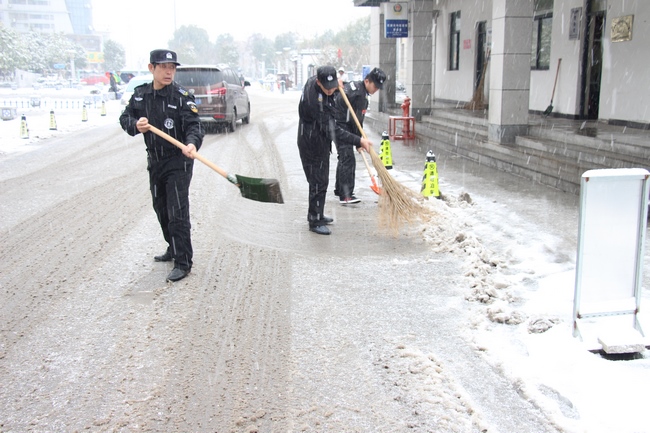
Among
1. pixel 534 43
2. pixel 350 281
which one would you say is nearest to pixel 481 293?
pixel 350 281

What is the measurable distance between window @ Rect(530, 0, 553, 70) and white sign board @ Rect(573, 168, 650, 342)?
1174cm

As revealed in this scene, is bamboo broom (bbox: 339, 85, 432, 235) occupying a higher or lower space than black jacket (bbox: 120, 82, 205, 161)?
lower

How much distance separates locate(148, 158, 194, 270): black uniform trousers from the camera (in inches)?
199

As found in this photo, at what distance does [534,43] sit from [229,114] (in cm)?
828

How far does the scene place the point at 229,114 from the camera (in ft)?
53.0

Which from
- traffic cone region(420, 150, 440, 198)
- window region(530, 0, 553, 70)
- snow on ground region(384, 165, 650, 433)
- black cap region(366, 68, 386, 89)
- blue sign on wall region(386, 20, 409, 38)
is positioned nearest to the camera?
snow on ground region(384, 165, 650, 433)

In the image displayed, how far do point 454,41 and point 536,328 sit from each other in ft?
60.6

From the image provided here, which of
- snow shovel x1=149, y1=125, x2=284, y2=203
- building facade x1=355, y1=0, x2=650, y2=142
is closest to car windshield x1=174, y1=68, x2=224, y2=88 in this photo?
building facade x1=355, y1=0, x2=650, y2=142

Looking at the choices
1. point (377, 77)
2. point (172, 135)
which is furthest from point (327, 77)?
point (172, 135)

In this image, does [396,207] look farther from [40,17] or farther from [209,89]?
[40,17]

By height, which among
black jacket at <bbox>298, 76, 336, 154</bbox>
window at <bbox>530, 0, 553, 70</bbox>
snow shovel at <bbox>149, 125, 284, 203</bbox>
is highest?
window at <bbox>530, 0, 553, 70</bbox>

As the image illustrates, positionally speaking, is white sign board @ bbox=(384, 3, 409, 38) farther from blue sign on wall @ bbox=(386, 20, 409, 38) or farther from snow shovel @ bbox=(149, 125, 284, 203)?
snow shovel @ bbox=(149, 125, 284, 203)

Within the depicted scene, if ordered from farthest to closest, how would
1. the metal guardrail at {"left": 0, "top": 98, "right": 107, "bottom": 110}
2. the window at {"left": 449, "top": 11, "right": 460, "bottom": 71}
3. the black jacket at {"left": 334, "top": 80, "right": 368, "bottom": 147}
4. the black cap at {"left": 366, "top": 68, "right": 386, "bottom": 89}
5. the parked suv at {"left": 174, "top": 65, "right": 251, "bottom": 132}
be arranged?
the metal guardrail at {"left": 0, "top": 98, "right": 107, "bottom": 110}, the window at {"left": 449, "top": 11, "right": 460, "bottom": 71}, the parked suv at {"left": 174, "top": 65, "right": 251, "bottom": 132}, the black jacket at {"left": 334, "top": 80, "right": 368, "bottom": 147}, the black cap at {"left": 366, "top": 68, "right": 386, "bottom": 89}

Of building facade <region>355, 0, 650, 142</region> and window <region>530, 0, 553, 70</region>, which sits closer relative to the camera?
building facade <region>355, 0, 650, 142</region>
